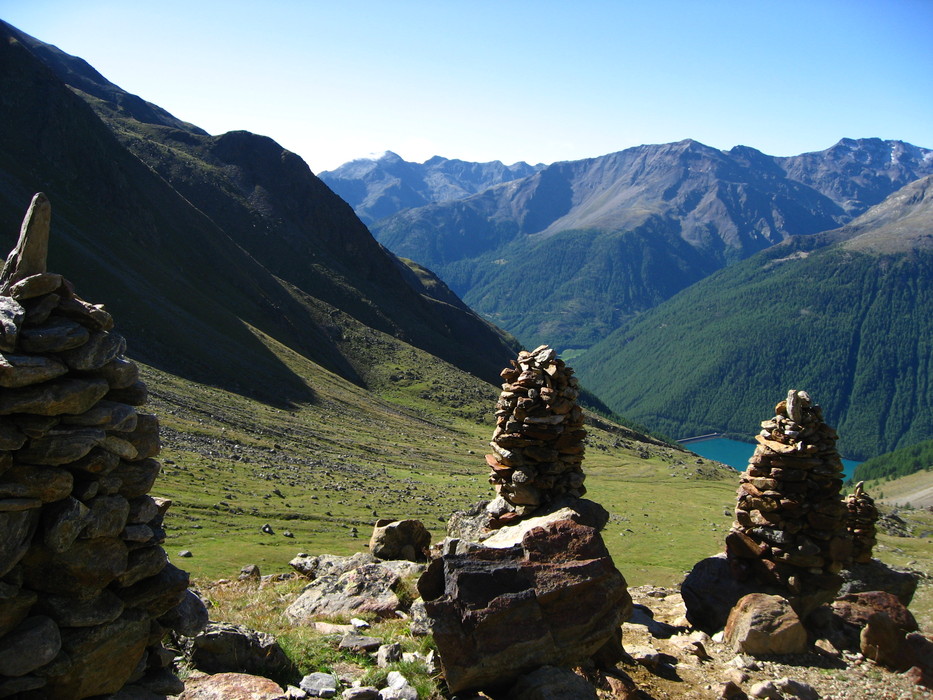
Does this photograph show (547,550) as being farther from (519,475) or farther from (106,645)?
(106,645)

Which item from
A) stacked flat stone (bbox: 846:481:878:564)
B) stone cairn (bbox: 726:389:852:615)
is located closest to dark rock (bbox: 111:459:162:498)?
stone cairn (bbox: 726:389:852:615)

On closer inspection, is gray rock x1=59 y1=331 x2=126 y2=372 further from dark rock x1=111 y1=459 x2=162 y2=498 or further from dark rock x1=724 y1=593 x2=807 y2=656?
dark rock x1=724 y1=593 x2=807 y2=656

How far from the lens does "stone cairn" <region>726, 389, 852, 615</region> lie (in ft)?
66.1

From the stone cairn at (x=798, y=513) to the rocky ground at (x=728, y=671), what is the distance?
265 cm

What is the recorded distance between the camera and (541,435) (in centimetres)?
1947

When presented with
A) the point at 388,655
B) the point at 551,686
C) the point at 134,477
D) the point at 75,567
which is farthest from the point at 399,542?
the point at 75,567

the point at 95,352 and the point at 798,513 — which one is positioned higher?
the point at 95,352

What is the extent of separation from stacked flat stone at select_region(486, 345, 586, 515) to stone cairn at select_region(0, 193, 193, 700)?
11.2 metres

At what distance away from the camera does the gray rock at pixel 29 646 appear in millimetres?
8055

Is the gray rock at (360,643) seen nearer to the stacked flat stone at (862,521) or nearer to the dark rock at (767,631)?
the dark rock at (767,631)

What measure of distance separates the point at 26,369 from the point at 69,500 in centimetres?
170

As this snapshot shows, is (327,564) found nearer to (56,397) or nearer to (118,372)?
(118,372)

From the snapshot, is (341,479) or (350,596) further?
(341,479)

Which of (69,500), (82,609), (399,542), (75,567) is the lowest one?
(399,542)
